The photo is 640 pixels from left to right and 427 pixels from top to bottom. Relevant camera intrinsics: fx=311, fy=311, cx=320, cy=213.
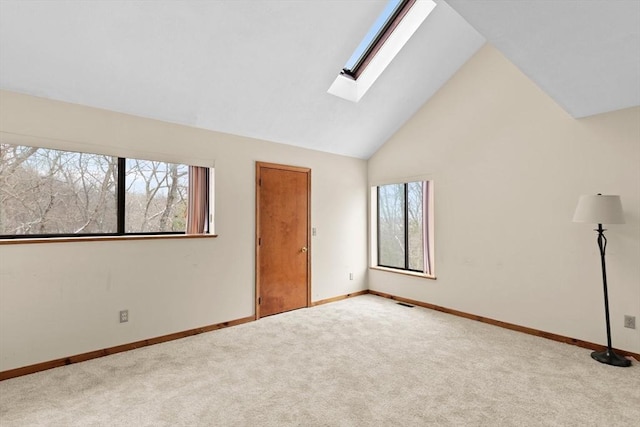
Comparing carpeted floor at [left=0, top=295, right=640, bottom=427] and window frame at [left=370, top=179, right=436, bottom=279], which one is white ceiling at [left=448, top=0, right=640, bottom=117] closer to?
window frame at [left=370, top=179, right=436, bottom=279]

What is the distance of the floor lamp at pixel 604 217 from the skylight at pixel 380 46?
248 cm

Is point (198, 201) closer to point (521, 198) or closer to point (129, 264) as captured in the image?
point (129, 264)

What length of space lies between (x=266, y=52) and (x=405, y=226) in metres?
3.39

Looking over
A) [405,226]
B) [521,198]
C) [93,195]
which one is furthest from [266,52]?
[405,226]

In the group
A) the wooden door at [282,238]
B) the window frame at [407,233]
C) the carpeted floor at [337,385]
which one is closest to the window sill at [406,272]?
the window frame at [407,233]

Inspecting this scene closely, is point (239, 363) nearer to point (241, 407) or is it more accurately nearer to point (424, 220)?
point (241, 407)

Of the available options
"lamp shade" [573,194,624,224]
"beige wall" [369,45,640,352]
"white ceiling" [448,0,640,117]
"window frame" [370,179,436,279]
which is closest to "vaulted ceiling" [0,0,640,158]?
"white ceiling" [448,0,640,117]

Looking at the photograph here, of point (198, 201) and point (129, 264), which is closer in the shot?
point (129, 264)

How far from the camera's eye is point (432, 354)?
2.94 metres

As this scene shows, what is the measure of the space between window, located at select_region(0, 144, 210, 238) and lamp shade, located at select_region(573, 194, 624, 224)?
12.9 feet

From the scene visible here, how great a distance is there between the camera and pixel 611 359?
2.74 m

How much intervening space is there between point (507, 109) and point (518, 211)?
1212 millimetres

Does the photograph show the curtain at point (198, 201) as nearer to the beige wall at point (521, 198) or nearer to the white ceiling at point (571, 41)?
the beige wall at point (521, 198)

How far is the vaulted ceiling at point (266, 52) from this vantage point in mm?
2107
